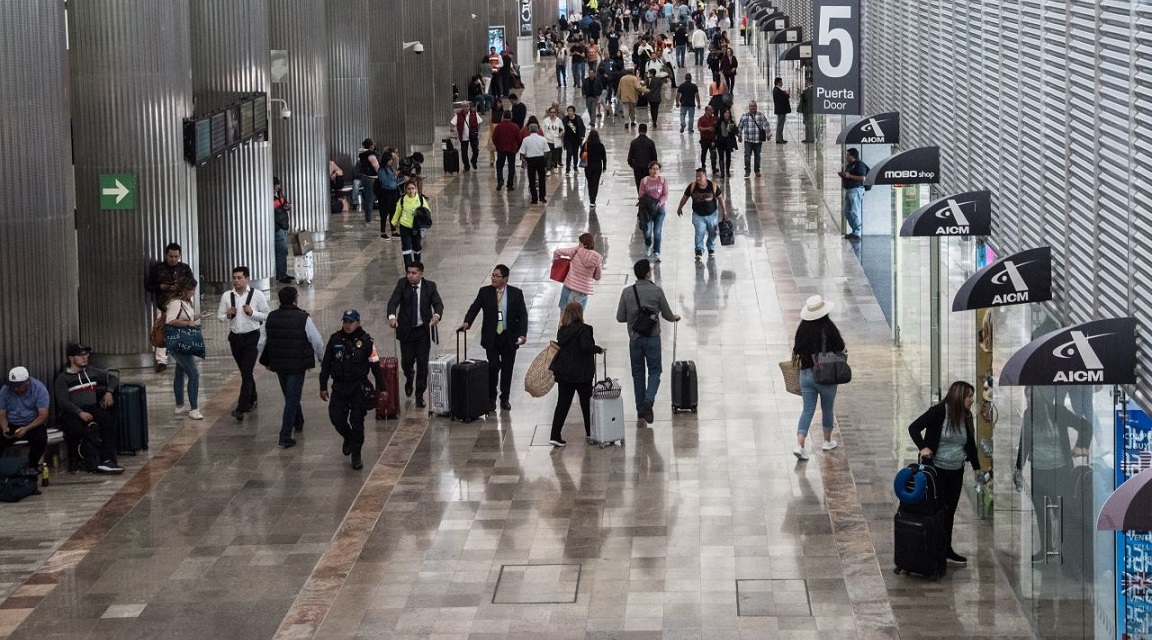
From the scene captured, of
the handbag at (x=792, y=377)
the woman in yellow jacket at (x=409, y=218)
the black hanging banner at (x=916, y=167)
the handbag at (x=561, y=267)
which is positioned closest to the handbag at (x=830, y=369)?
the handbag at (x=792, y=377)

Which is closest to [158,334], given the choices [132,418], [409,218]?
[132,418]

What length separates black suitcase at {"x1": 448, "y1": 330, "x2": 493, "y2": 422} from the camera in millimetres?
16938

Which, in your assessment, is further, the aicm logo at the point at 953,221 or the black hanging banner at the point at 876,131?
the black hanging banner at the point at 876,131

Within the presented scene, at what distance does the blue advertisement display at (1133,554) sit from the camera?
29.6ft

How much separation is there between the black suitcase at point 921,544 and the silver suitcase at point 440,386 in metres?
6.02

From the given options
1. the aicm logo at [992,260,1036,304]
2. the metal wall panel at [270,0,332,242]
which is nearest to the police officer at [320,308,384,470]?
the aicm logo at [992,260,1036,304]

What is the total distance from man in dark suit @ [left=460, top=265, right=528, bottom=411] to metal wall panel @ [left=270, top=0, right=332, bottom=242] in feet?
37.3

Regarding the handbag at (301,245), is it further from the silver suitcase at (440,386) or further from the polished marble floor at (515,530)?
the silver suitcase at (440,386)

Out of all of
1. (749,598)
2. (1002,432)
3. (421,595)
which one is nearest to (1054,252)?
(1002,432)

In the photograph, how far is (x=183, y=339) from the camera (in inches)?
676

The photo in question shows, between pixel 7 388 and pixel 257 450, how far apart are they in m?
2.35

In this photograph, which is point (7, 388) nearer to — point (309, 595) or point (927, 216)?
point (309, 595)

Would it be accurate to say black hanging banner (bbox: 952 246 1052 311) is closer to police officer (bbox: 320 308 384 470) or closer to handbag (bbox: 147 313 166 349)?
police officer (bbox: 320 308 384 470)

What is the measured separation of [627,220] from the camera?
30531 millimetres
